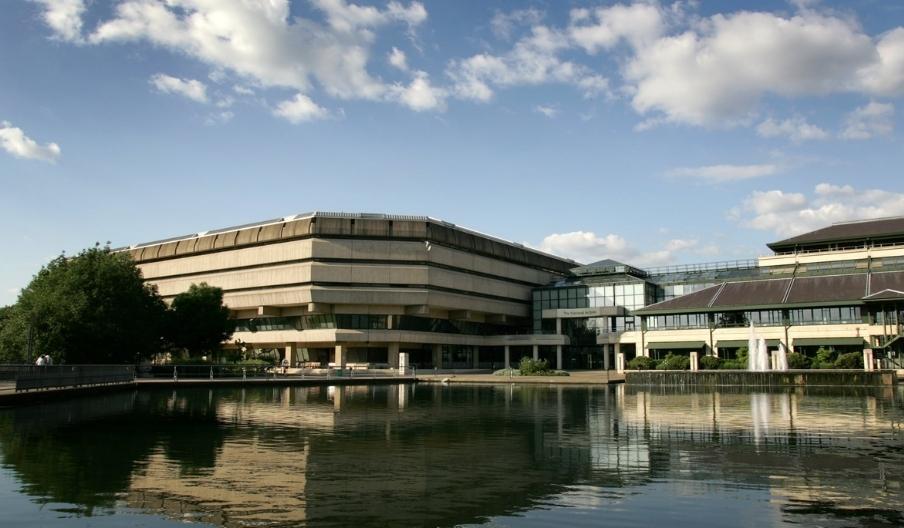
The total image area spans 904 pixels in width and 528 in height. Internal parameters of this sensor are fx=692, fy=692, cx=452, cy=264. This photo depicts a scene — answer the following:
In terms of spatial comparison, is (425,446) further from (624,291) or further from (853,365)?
(624,291)

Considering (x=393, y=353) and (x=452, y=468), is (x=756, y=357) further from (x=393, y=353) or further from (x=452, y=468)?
(x=452, y=468)

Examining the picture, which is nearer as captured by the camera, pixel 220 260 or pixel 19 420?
pixel 19 420

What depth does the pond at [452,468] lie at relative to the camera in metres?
11.8

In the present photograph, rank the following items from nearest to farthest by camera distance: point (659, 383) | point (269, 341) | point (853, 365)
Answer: point (659, 383) < point (853, 365) < point (269, 341)

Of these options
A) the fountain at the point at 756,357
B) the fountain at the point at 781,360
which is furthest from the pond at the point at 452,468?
the fountain at the point at 756,357

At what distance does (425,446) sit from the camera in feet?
64.4

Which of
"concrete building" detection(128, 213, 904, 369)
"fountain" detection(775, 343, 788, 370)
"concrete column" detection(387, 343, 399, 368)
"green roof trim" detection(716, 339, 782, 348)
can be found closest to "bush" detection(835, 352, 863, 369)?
"fountain" detection(775, 343, 788, 370)

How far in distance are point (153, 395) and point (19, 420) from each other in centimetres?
1676

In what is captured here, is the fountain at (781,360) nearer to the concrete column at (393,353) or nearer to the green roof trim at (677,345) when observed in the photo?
the green roof trim at (677,345)

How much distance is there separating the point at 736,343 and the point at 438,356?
4189 cm

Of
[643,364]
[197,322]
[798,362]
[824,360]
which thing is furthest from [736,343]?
[197,322]

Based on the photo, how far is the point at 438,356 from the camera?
100 meters

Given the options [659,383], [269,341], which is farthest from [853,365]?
[269,341]

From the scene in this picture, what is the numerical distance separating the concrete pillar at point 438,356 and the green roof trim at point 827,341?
47088 millimetres
